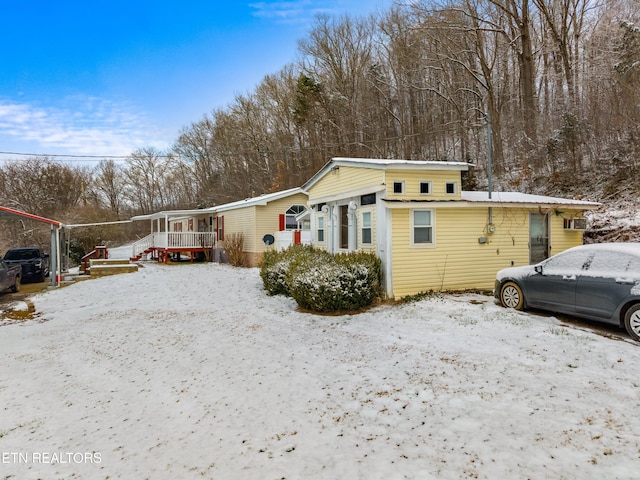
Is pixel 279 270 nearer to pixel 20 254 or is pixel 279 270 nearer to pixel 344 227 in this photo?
pixel 344 227

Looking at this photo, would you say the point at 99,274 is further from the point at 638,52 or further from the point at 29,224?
the point at 638,52

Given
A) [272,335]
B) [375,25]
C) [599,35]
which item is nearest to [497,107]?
[599,35]

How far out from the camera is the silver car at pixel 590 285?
5980 mm

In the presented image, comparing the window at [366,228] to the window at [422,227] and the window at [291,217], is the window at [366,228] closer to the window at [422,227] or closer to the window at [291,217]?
the window at [422,227]

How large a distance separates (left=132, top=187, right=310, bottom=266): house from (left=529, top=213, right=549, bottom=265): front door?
30.0 ft

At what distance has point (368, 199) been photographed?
35.2ft

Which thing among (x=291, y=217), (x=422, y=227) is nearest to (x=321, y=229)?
(x=422, y=227)

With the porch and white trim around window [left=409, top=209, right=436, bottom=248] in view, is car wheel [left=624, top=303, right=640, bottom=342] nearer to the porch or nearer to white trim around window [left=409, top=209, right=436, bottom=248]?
white trim around window [left=409, top=209, right=436, bottom=248]

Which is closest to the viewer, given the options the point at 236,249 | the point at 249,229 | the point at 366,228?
the point at 366,228

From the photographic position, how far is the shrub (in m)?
20.0

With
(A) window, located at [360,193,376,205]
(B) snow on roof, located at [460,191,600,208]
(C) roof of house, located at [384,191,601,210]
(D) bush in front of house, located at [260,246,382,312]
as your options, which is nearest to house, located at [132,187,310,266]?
(A) window, located at [360,193,376,205]

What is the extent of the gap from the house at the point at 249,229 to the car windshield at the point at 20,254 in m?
6.11

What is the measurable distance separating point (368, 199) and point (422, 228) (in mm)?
1727

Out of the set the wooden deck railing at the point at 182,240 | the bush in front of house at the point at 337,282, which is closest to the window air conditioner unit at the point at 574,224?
the bush in front of house at the point at 337,282
